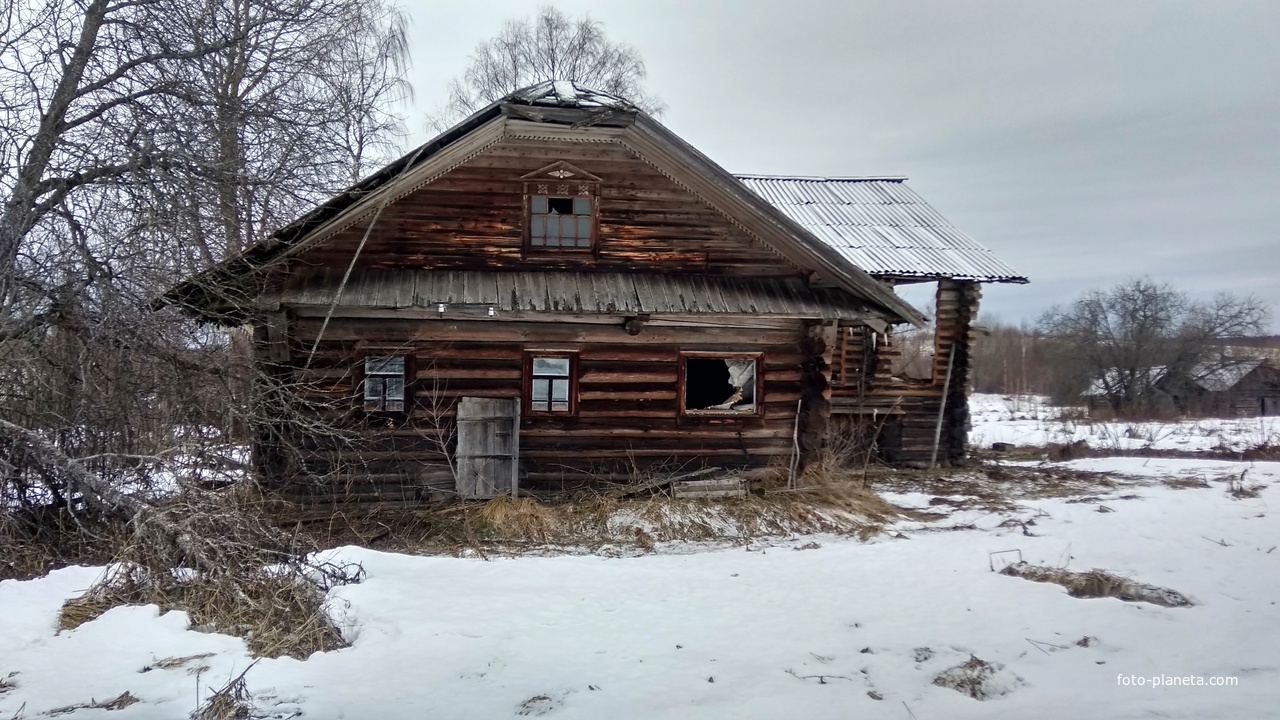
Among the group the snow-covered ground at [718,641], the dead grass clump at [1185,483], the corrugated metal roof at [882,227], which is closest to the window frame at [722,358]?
the snow-covered ground at [718,641]

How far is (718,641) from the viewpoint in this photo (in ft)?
18.4

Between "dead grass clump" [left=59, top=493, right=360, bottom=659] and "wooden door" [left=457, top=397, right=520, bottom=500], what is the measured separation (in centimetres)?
354

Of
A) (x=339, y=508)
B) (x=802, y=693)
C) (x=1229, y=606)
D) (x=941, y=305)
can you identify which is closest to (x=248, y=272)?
(x=339, y=508)

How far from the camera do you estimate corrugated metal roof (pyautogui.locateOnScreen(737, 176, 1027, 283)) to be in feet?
45.9

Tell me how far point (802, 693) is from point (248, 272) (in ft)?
25.5

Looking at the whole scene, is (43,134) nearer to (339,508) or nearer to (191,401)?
(191,401)

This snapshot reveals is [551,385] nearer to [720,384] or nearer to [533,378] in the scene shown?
[533,378]

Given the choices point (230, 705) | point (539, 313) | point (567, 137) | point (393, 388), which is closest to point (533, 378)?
point (539, 313)

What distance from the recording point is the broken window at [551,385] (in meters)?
10.1

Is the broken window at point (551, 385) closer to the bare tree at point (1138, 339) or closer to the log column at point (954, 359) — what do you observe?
the log column at point (954, 359)

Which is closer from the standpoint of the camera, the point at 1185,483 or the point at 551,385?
the point at 551,385

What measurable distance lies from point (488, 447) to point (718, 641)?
16.5 ft

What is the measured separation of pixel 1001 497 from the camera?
11336mm

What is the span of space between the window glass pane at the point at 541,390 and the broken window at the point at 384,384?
1.78m
